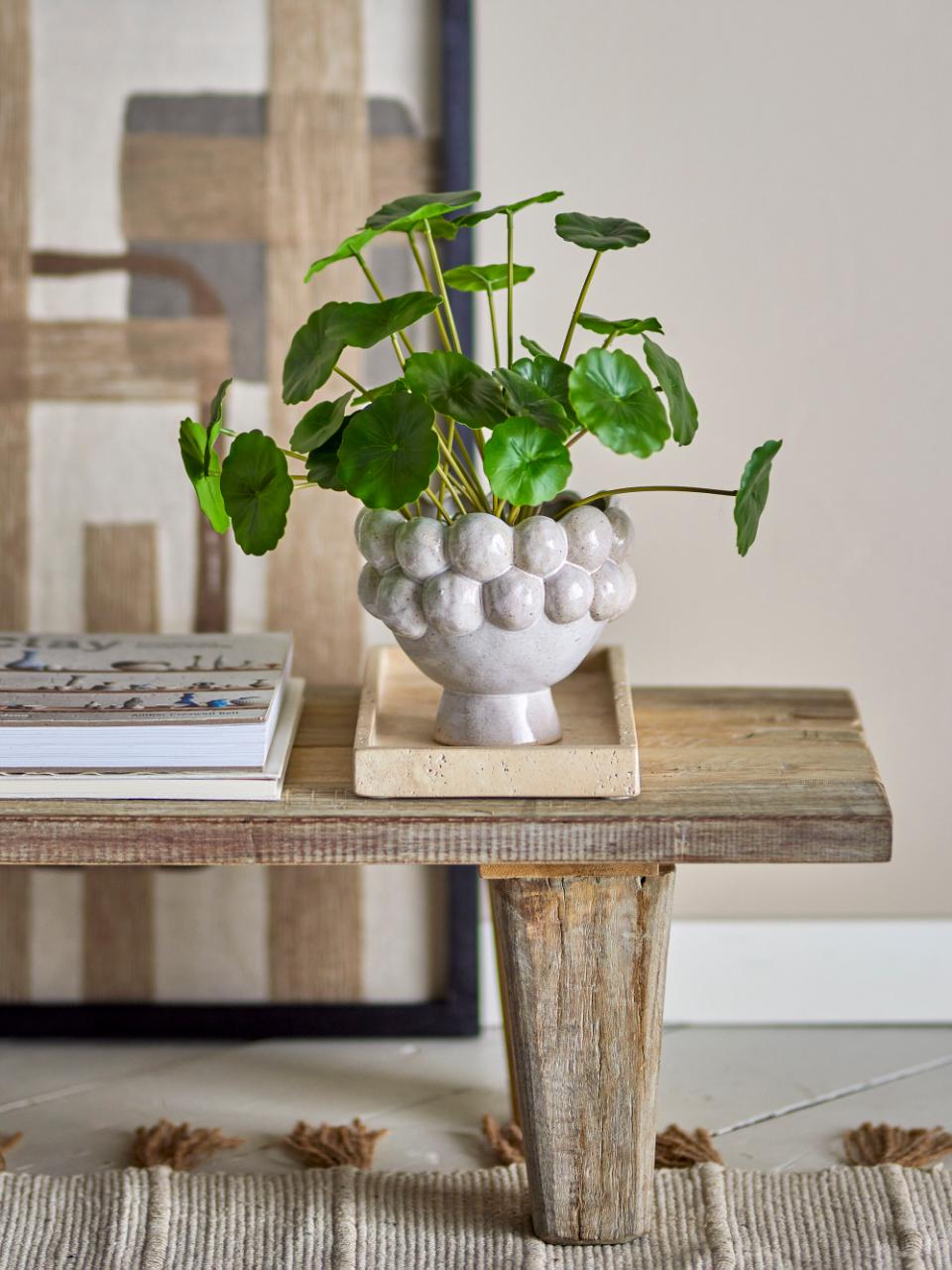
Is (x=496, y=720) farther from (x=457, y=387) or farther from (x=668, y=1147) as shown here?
(x=668, y=1147)

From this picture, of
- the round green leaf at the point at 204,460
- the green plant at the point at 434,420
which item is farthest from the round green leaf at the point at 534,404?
the round green leaf at the point at 204,460

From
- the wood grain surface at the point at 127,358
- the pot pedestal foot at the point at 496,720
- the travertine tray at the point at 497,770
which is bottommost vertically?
the travertine tray at the point at 497,770

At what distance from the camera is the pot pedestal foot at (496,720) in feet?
3.71

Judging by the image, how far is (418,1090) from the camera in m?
1.50

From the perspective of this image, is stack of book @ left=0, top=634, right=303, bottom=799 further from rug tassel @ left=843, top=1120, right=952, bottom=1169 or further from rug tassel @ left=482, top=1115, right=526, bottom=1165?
rug tassel @ left=843, top=1120, right=952, bottom=1169

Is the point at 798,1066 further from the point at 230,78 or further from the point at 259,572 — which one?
the point at 230,78

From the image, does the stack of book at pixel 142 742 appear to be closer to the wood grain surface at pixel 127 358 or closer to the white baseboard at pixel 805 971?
the wood grain surface at pixel 127 358

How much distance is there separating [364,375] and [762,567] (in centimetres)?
47

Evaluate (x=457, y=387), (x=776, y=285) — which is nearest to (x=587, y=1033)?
(x=457, y=387)

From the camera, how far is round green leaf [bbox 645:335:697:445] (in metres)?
1.04

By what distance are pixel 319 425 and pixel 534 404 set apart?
168 millimetres

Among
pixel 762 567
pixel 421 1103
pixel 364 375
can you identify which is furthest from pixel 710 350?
pixel 421 1103

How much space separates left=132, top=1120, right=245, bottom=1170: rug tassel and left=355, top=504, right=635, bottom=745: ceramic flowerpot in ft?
1.68

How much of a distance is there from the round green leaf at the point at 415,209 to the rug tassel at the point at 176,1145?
865mm
